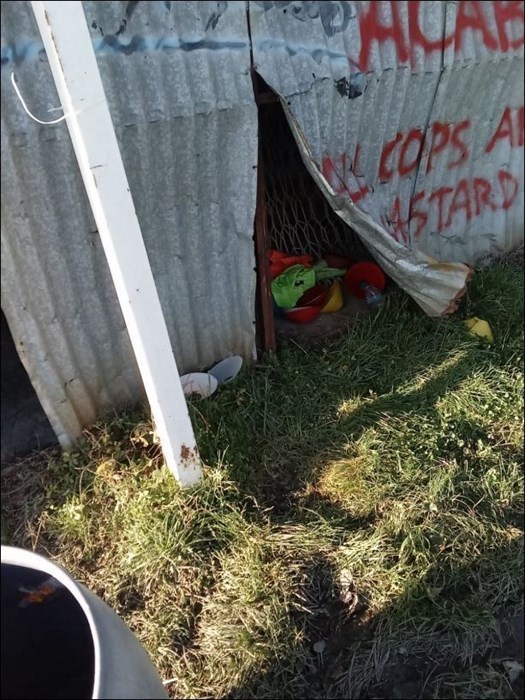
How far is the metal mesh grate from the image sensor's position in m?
4.42

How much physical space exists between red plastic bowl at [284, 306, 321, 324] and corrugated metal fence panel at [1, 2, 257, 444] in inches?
29.7

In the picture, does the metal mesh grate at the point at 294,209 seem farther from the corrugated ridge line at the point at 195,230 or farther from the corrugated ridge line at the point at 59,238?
the corrugated ridge line at the point at 59,238

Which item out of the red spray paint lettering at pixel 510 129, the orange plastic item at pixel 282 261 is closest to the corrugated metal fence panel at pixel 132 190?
the orange plastic item at pixel 282 261

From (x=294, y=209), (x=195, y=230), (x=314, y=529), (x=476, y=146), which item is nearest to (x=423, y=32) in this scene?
(x=476, y=146)

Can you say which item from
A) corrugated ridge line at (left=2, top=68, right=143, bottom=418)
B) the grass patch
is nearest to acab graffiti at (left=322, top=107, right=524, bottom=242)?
the grass patch

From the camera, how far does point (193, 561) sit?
8.67ft

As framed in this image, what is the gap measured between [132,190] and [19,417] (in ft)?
5.10

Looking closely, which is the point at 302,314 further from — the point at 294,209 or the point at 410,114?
the point at 410,114

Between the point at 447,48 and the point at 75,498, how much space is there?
330 cm

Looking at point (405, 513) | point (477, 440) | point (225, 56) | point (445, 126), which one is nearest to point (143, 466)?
point (405, 513)

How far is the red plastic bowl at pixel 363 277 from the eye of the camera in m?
4.29

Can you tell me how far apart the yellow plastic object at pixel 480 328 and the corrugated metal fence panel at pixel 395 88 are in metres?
0.58

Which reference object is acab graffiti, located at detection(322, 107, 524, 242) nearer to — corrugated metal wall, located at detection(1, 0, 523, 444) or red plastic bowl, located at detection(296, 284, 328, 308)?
corrugated metal wall, located at detection(1, 0, 523, 444)

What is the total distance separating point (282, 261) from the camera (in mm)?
4422
